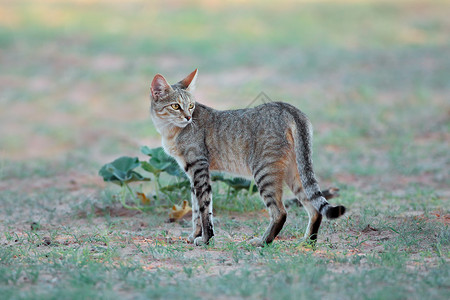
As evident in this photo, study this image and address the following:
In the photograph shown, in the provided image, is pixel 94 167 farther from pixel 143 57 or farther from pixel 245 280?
pixel 143 57

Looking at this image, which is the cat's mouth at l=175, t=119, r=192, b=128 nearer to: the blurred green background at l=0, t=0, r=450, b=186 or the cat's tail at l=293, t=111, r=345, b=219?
the cat's tail at l=293, t=111, r=345, b=219

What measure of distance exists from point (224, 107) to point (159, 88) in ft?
24.2

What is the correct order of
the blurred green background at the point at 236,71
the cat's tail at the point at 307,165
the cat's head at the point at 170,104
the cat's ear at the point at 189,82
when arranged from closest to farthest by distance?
the cat's tail at the point at 307,165 → the cat's head at the point at 170,104 → the cat's ear at the point at 189,82 → the blurred green background at the point at 236,71

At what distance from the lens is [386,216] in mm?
6570

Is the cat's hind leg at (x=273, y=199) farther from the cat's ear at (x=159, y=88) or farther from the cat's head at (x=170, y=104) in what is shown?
the cat's ear at (x=159, y=88)

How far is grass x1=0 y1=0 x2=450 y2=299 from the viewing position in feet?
14.5

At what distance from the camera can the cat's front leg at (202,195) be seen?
5.64 meters

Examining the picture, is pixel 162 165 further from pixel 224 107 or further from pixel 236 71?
pixel 236 71

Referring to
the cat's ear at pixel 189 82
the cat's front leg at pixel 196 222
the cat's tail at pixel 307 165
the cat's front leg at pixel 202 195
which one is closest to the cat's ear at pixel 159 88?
the cat's ear at pixel 189 82

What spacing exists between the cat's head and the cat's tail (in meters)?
1.12

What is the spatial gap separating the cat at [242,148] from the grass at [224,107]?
323mm

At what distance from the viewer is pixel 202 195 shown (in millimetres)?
5695

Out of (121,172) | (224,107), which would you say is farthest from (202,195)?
(224,107)

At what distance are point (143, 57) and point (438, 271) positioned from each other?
570 inches
